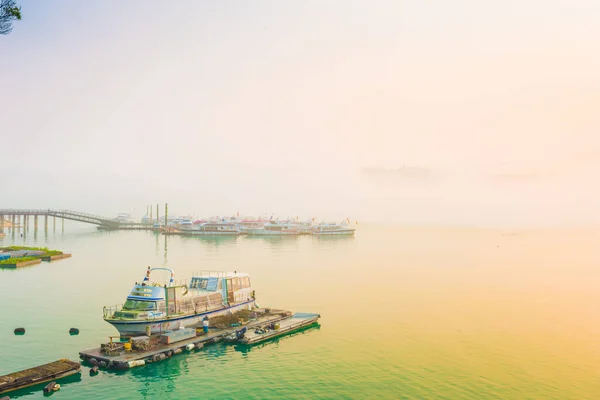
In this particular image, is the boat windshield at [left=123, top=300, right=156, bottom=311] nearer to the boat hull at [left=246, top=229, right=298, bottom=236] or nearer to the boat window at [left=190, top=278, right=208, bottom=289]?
the boat window at [left=190, top=278, right=208, bottom=289]

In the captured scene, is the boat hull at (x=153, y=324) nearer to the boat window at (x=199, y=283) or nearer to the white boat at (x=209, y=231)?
A: the boat window at (x=199, y=283)

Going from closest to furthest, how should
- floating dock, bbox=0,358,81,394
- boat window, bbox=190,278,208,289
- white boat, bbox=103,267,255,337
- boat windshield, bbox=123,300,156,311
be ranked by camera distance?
1. floating dock, bbox=0,358,81,394
2. white boat, bbox=103,267,255,337
3. boat windshield, bbox=123,300,156,311
4. boat window, bbox=190,278,208,289

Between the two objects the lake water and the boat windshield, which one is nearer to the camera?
the lake water

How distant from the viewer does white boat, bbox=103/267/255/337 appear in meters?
33.1

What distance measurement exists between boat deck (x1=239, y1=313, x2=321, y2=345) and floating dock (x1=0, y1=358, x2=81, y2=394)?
444 inches

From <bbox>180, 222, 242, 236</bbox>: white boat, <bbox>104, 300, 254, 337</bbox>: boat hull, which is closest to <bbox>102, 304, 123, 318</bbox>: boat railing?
<bbox>104, 300, 254, 337</bbox>: boat hull

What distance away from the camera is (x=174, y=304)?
35219 millimetres

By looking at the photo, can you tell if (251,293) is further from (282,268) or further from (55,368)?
(282,268)

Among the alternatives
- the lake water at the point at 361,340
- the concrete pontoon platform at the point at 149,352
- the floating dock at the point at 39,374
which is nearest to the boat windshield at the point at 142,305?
the concrete pontoon platform at the point at 149,352

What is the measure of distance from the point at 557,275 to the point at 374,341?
56.5m

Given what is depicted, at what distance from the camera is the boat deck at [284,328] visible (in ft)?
114

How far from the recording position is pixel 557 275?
7975cm

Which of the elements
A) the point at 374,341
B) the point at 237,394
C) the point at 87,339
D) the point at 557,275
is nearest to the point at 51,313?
the point at 87,339

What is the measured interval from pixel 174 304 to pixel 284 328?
8.54 m
